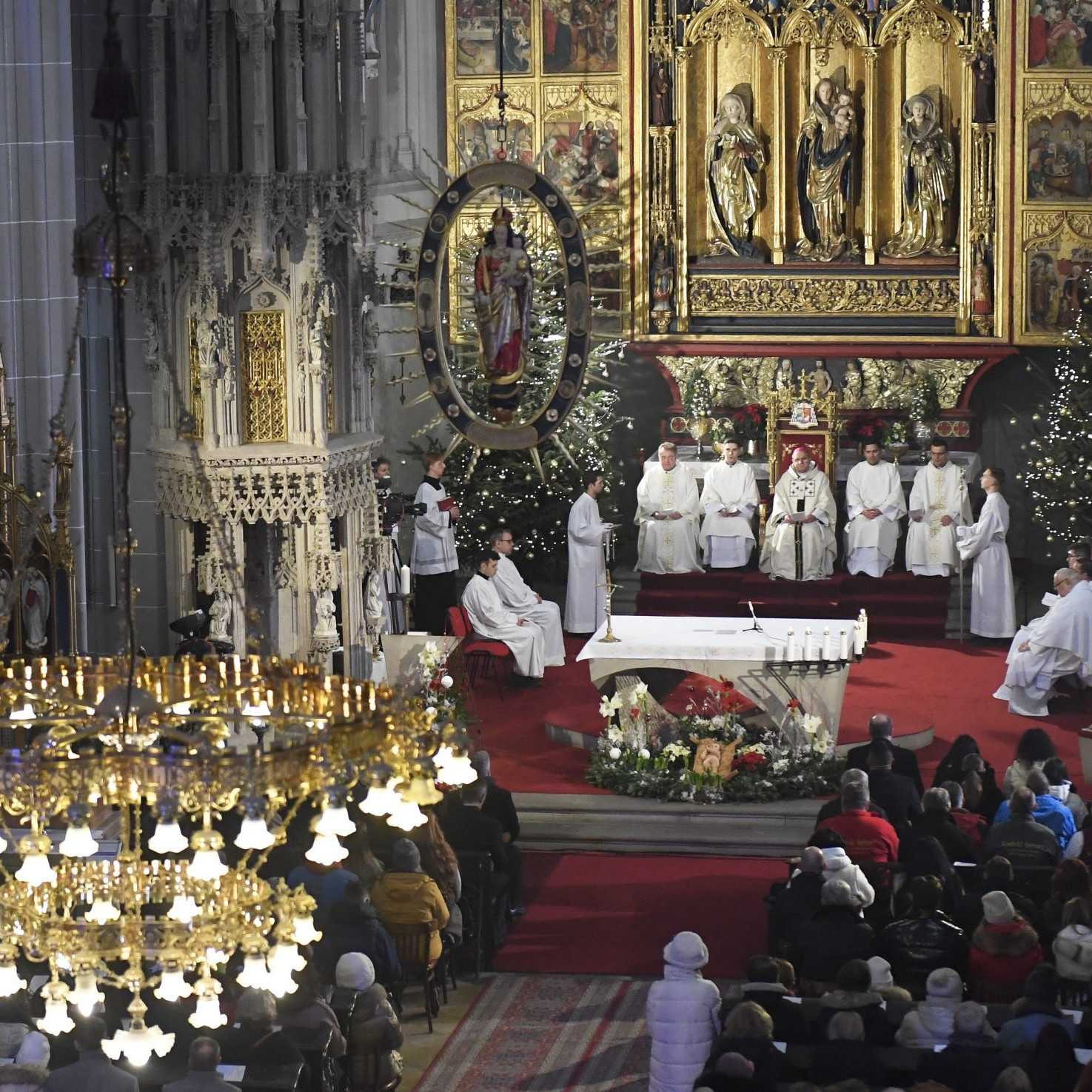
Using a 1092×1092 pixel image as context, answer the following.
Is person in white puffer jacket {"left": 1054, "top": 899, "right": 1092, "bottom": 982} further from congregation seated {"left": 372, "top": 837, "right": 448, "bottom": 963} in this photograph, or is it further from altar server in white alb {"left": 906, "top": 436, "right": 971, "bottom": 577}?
altar server in white alb {"left": 906, "top": 436, "right": 971, "bottom": 577}

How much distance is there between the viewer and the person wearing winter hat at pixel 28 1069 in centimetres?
1101

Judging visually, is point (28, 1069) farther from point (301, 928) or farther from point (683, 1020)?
point (683, 1020)

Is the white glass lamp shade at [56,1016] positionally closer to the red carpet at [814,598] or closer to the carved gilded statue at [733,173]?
the red carpet at [814,598]

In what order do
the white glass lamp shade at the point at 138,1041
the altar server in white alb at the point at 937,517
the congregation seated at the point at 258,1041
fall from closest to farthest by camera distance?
the white glass lamp shade at the point at 138,1041 < the congregation seated at the point at 258,1041 < the altar server in white alb at the point at 937,517

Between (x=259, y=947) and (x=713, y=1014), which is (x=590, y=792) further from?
(x=259, y=947)

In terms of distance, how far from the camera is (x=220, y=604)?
1839 cm

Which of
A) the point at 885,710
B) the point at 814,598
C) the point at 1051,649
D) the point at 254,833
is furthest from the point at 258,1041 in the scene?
the point at 814,598

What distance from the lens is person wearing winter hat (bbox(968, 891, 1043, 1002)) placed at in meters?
13.3

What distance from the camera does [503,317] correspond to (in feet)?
62.6

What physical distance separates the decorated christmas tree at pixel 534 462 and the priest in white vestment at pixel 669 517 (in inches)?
17.0

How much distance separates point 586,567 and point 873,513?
9.66ft

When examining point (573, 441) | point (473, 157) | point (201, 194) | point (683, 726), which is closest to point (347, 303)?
point (201, 194)

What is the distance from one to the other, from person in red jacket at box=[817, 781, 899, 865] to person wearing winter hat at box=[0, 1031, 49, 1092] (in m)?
5.48

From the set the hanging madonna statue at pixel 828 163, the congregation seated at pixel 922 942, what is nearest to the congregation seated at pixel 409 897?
the congregation seated at pixel 922 942
